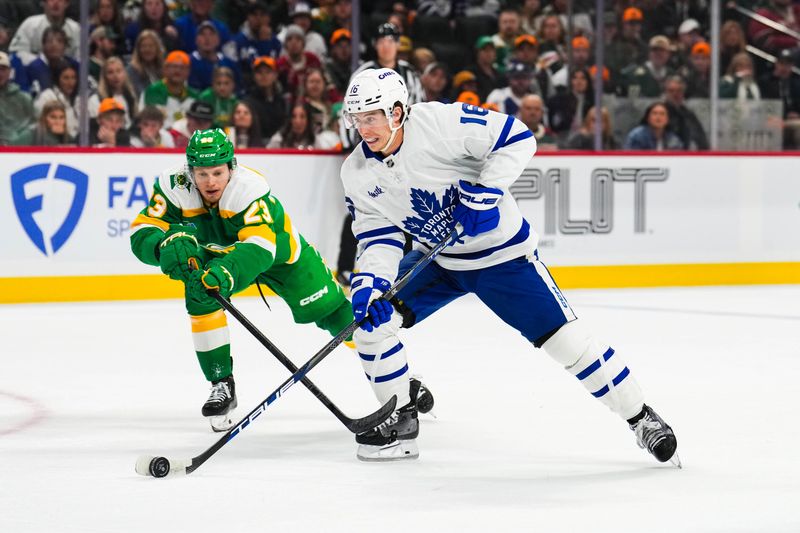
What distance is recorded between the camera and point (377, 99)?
307 cm

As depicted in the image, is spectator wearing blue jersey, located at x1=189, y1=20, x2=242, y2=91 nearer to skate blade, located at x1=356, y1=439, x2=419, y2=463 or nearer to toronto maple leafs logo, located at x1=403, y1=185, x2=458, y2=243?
toronto maple leafs logo, located at x1=403, y1=185, x2=458, y2=243

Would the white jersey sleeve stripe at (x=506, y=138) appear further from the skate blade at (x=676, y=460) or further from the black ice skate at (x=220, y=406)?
the black ice skate at (x=220, y=406)

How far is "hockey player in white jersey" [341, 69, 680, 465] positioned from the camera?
3080 mm

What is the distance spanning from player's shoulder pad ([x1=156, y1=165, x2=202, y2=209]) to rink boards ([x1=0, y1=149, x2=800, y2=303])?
321 centimetres

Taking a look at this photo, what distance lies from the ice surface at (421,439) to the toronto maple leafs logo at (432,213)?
1.84 feet

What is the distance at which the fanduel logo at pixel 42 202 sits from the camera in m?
6.55

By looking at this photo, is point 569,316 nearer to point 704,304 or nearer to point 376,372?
point 376,372

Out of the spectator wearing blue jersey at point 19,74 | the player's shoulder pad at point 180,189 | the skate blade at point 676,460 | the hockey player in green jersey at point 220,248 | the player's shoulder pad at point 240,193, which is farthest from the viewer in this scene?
the spectator wearing blue jersey at point 19,74

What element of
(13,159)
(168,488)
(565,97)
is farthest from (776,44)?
(168,488)

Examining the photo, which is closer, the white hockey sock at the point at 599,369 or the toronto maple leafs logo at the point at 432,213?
the white hockey sock at the point at 599,369

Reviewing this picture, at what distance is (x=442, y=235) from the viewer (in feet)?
10.7

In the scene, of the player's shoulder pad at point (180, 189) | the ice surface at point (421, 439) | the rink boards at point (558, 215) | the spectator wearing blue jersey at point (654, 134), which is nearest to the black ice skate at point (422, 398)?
the ice surface at point (421, 439)

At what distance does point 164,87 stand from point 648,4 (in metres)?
3.08

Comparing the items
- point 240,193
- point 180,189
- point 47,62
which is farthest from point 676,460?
point 47,62
